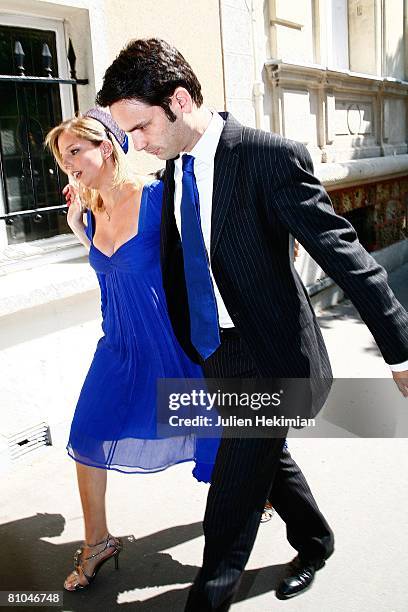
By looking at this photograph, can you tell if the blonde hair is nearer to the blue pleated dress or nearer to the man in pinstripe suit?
the blue pleated dress

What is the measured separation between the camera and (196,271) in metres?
2.06

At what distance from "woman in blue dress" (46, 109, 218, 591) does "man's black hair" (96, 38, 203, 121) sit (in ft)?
2.01

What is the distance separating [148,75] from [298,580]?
192 centimetres

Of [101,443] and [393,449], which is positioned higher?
[101,443]

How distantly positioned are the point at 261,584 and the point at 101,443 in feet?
2.80

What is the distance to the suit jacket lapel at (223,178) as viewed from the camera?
Answer: 194 cm

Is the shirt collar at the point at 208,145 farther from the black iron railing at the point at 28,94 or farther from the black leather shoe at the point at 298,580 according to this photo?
the black iron railing at the point at 28,94

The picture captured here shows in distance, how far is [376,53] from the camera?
8.47 metres

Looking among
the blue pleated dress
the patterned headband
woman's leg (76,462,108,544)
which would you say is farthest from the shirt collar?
woman's leg (76,462,108,544)

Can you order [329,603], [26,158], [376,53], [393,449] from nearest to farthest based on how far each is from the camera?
1. [329,603]
2. [393,449]
3. [26,158]
4. [376,53]

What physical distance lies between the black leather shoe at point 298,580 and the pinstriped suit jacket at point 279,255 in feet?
2.89

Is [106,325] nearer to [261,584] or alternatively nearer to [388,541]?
[261,584]

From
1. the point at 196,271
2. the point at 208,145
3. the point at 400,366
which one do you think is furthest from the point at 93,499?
the point at 208,145

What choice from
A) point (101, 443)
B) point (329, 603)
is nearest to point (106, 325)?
point (101, 443)
